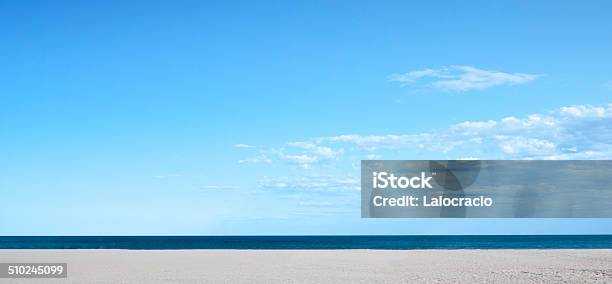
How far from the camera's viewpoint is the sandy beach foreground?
67.7 feet

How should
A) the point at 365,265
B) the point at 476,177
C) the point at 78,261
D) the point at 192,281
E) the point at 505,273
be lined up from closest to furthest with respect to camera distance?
the point at 192,281 → the point at 505,273 → the point at 476,177 → the point at 365,265 → the point at 78,261

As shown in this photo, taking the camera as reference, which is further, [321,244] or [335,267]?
[321,244]

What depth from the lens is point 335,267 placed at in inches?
963

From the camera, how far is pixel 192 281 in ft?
66.8

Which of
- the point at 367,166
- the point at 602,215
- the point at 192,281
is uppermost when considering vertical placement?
the point at 367,166

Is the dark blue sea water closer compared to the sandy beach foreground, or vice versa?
the sandy beach foreground

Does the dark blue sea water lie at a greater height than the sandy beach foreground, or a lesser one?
lesser

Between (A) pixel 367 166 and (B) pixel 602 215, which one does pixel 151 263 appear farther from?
(B) pixel 602 215

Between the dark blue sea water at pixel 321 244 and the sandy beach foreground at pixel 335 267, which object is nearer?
the sandy beach foreground at pixel 335 267

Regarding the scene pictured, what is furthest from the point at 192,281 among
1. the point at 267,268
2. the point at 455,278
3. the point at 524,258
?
the point at 524,258

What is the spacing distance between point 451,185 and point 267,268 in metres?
7.21

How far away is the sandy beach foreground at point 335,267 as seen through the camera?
20.6 meters

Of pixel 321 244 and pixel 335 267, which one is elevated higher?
pixel 335 267

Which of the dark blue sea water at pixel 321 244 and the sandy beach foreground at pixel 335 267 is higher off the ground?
the sandy beach foreground at pixel 335 267
